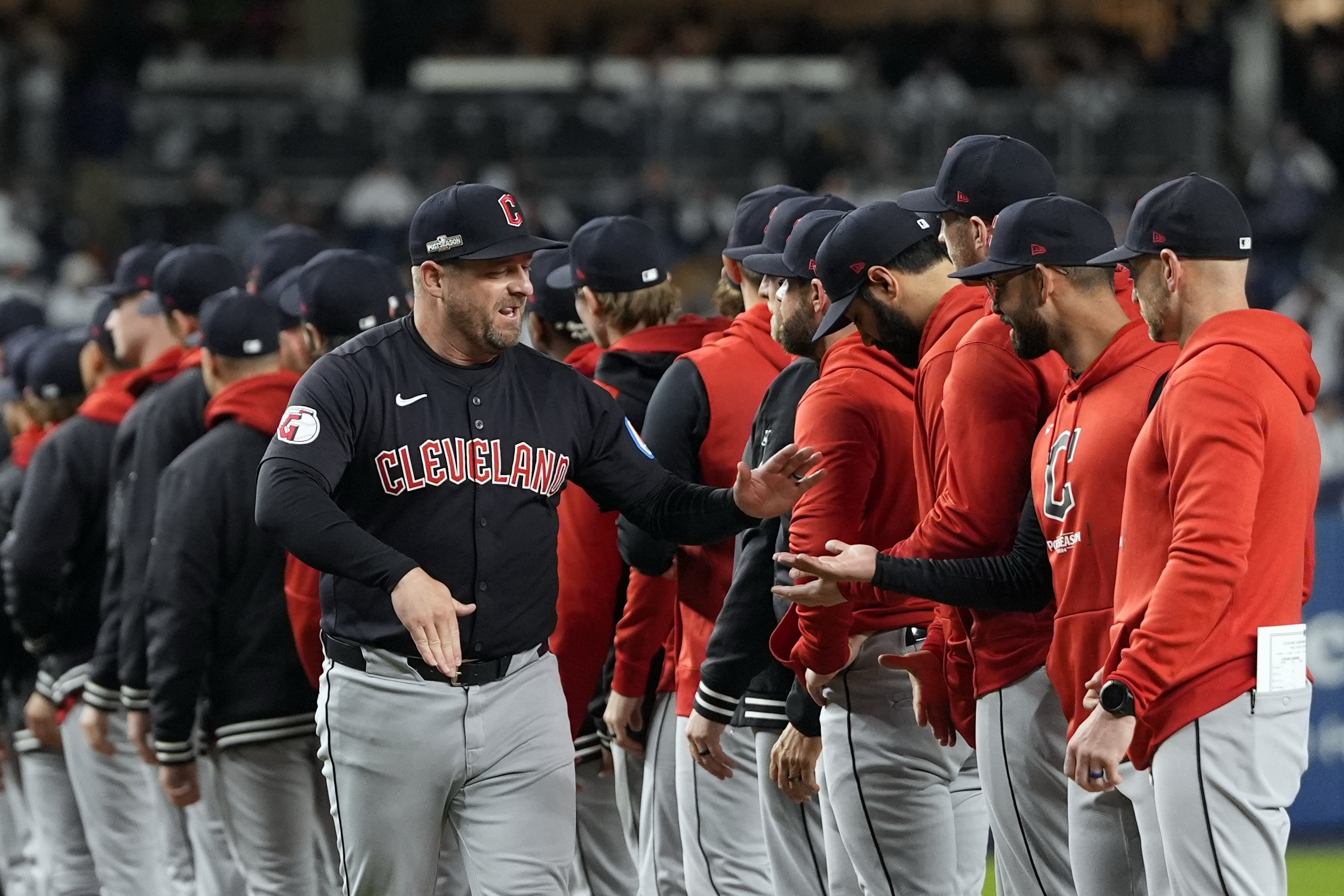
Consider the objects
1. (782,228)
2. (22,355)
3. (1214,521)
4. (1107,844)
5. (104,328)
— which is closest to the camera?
(1214,521)

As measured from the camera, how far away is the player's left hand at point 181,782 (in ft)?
18.9

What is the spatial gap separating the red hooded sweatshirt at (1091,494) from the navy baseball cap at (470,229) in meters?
1.26

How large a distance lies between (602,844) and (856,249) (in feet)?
7.81

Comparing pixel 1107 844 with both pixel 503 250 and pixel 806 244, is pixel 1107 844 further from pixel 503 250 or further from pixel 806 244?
pixel 503 250

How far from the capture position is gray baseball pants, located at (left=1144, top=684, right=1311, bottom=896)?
3.63 metres

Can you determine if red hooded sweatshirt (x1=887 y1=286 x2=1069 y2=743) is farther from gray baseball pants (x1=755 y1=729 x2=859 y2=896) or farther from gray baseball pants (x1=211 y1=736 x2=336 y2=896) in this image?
gray baseball pants (x1=211 y1=736 x2=336 y2=896)

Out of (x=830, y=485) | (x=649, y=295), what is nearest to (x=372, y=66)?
(x=649, y=295)

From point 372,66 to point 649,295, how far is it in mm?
16507

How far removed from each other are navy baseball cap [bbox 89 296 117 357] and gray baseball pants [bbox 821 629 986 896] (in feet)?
12.0

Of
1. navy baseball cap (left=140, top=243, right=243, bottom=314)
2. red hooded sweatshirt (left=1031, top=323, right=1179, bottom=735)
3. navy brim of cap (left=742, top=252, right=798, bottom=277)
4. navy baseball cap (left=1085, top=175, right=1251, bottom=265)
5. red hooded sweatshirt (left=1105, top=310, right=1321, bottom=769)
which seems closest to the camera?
red hooded sweatshirt (left=1105, top=310, right=1321, bottom=769)

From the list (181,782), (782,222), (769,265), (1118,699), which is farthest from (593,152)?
(1118,699)

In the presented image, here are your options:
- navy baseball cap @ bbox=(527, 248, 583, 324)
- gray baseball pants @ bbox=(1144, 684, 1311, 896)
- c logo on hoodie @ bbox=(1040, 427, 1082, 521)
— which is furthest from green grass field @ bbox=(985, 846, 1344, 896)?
gray baseball pants @ bbox=(1144, 684, 1311, 896)

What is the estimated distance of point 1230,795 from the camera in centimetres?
363

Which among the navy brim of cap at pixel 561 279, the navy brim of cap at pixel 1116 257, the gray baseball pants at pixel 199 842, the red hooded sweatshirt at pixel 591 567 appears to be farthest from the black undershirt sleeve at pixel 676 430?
the gray baseball pants at pixel 199 842
